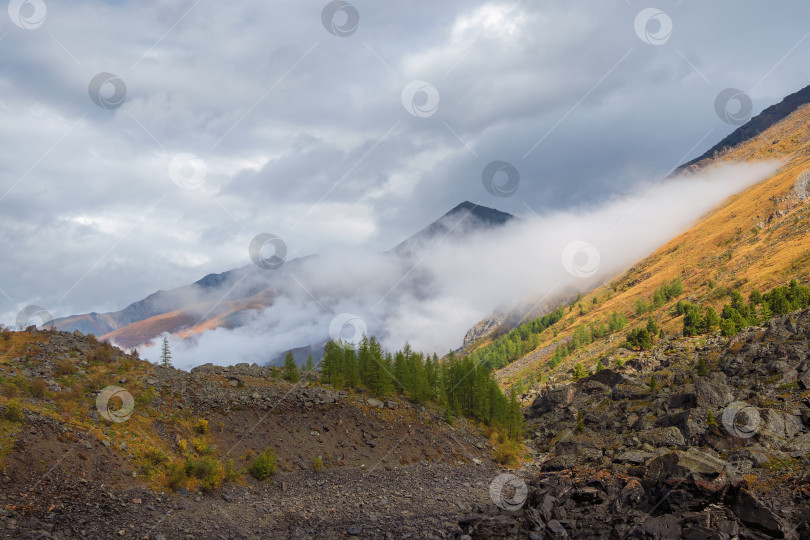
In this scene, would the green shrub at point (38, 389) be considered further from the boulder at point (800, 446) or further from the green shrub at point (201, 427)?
the boulder at point (800, 446)

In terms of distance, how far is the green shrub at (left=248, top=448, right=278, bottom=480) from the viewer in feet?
160

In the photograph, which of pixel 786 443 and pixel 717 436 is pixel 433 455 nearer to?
pixel 717 436

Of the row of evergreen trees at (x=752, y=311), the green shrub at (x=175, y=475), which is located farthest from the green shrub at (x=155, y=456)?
the row of evergreen trees at (x=752, y=311)

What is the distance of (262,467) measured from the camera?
49062 mm

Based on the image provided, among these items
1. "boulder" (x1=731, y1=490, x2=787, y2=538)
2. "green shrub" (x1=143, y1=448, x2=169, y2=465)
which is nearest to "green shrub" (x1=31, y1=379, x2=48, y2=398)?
"green shrub" (x1=143, y1=448, x2=169, y2=465)

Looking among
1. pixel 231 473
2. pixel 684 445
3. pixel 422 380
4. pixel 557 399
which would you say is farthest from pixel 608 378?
pixel 231 473

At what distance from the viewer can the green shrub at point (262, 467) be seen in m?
48.9

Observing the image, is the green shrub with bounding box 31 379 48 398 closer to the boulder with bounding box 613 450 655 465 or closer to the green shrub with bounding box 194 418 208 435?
the green shrub with bounding box 194 418 208 435

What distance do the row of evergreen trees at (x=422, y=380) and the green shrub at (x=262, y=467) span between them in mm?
26188

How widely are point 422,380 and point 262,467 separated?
37.8m

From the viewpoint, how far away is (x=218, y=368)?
230ft

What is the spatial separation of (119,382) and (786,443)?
204 ft

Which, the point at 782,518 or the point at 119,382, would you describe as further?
the point at 119,382

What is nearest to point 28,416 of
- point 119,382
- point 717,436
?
point 119,382
